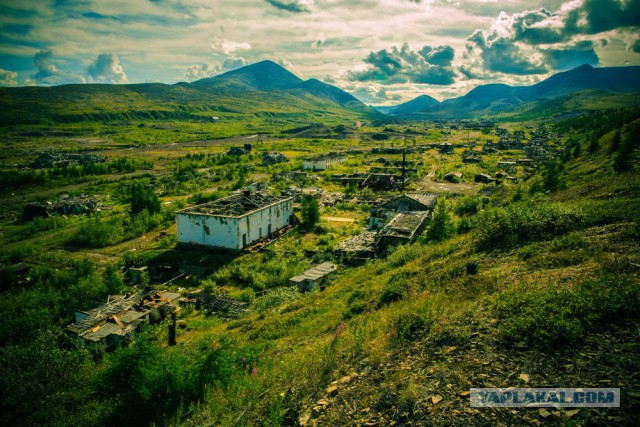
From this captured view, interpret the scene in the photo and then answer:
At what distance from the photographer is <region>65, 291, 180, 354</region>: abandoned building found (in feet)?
46.6

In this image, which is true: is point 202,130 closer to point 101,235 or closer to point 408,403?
point 101,235

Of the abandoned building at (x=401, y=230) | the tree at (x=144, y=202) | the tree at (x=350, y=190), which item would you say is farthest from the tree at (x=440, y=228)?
the tree at (x=144, y=202)

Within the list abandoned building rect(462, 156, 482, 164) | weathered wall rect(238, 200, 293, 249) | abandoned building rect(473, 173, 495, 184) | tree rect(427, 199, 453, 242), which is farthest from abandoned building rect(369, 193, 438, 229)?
abandoned building rect(462, 156, 482, 164)

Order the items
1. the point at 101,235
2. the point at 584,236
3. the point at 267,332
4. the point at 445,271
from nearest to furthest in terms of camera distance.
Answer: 1. the point at 584,236
2. the point at 445,271
3. the point at 267,332
4. the point at 101,235

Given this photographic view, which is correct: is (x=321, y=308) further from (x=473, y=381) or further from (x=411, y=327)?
(x=473, y=381)

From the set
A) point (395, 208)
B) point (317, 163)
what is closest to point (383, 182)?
point (317, 163)

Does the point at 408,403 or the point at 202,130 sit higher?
the point at 202,130

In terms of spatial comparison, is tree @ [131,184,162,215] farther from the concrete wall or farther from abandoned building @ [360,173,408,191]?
abandoned building @ [360,173,408,191]

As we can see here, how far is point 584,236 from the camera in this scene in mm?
9328

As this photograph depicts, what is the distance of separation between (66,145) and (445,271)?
372 feet

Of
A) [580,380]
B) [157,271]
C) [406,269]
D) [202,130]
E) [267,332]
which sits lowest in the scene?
[157,271]

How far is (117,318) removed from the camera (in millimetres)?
15695

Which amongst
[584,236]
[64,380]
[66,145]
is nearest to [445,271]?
[584,236]

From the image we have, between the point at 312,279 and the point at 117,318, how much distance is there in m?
9.83
